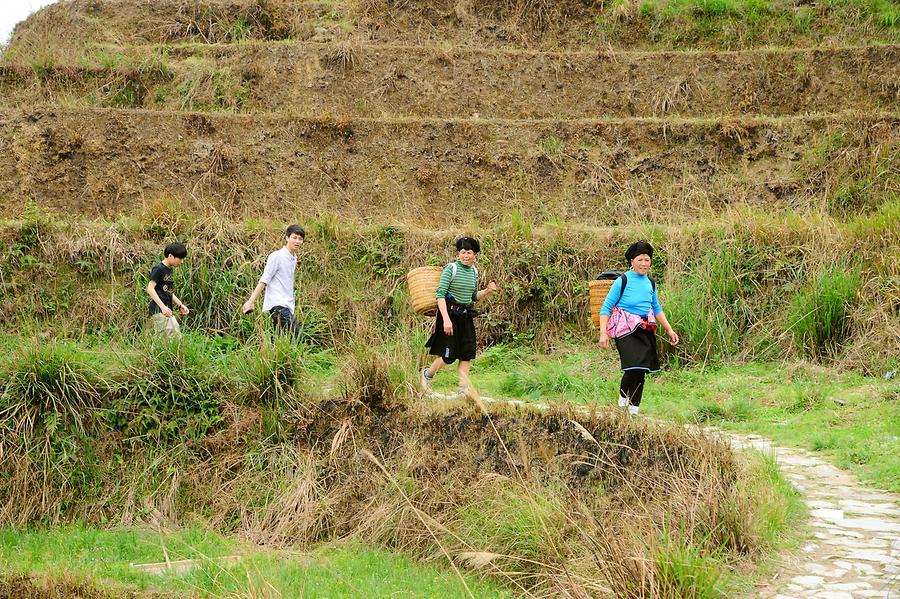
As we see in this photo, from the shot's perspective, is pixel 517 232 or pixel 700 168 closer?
pixel 517 232

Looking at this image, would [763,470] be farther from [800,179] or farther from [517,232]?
[800,179]

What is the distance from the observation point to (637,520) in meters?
5.80

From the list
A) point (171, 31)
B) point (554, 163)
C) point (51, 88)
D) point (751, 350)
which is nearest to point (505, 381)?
point (751, 350)

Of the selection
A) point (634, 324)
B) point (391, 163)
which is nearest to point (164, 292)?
point (634, 324)

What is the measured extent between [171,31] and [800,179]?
14.1 meters

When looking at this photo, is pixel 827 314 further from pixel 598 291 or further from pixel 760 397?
pixel 598 291

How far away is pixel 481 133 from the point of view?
58.4 ft

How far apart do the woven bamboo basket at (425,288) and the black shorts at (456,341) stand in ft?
2.01

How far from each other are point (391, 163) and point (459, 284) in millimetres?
8602

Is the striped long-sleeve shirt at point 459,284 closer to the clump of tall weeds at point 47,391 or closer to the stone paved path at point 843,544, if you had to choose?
the clump of tall weeds at point 47,391

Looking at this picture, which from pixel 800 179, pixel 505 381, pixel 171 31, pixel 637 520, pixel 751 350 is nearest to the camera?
pixel 637 520


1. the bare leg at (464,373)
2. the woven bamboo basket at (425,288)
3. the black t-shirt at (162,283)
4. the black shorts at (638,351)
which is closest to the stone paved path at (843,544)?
the black shorts at (638,351)

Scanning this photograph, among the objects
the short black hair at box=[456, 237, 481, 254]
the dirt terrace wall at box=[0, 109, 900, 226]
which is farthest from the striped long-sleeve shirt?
the dirt terrace wall at box=[0, 109, 900, 226]

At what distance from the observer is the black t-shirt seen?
1041 centimetres
